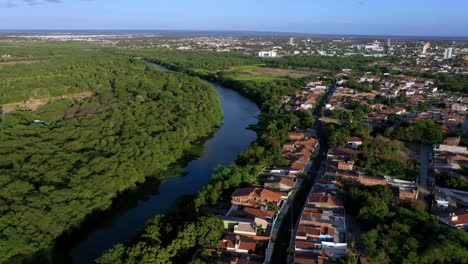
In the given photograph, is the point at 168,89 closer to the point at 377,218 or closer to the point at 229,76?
the point at 229,76

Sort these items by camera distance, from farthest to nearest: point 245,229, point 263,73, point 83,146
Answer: point 263,73 < point 83,146 < point 245,229

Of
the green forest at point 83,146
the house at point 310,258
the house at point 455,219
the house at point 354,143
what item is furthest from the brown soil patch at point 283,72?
the house at point 310,258

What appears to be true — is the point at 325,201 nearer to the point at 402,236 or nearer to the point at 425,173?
the point at 402,236

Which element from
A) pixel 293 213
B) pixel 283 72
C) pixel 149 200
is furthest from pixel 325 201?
pixel 283 72

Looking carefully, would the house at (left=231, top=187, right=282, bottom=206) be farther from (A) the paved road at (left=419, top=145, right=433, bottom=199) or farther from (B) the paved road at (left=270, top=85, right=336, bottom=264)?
(A) the paved road at (left=419, top=145, right=433, bottom=199)

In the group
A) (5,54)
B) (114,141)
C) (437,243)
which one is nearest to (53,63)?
(5,54)

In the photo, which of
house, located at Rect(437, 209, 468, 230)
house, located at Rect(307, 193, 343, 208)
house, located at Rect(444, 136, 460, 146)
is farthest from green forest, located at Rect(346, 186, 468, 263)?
house, located at Rect(444, 136, 460, 146)
